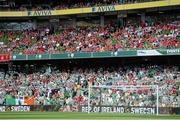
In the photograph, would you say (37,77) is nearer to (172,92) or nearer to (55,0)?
(55,0)

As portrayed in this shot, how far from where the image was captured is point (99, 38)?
57.6 m

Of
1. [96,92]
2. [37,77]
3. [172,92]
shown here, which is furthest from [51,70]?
[172,92]

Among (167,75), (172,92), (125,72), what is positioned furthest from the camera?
(125,72)

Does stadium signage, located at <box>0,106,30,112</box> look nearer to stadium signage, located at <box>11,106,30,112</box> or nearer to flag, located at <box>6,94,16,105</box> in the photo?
stadium signage, located at <box>11,106,30,112</box>

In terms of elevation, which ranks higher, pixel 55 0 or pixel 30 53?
pixel 55 0

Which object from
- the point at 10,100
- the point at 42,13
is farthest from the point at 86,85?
the point at 42,13

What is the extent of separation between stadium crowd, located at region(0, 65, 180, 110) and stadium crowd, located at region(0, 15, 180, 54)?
2424mm

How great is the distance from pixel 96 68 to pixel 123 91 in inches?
518

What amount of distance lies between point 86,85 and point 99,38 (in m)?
8.28

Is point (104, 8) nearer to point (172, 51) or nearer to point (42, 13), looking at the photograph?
point (42, 13)

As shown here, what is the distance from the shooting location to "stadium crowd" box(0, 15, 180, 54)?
172 ft

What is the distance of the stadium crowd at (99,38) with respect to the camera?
52.4m

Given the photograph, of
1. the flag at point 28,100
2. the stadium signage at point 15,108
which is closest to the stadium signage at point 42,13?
the flag at point 28,100

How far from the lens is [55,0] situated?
218ft
